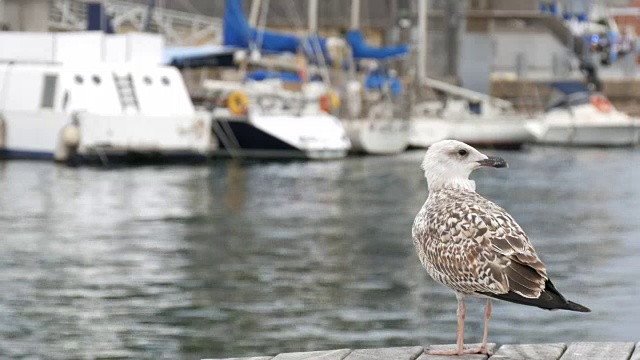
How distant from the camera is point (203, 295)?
18859mm

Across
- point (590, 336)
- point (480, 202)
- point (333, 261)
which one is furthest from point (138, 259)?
point (480, 202)

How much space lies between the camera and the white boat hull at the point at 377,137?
49500mm

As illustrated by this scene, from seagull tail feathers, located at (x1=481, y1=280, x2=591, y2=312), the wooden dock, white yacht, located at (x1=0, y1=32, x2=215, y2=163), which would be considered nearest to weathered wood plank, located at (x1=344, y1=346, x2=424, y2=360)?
the wooden dock

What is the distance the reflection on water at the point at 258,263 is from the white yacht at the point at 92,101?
6.11 ft

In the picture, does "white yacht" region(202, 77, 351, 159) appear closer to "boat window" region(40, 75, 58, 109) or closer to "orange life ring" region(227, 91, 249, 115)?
"orange life ring" region(227, 91, 249, 115)

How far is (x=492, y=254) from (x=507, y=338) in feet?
25.1

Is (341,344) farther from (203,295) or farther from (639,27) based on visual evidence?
(639,27)

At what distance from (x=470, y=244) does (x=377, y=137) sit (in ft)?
136

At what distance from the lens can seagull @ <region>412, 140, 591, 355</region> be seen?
8.02 meters

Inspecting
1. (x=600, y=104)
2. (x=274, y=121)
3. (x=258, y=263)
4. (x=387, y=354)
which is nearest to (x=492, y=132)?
(x=600, y=104)

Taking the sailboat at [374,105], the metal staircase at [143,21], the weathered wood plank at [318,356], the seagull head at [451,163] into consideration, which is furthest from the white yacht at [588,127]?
the weathered wood plank at [318,356]

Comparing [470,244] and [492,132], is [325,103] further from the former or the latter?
[470,244]

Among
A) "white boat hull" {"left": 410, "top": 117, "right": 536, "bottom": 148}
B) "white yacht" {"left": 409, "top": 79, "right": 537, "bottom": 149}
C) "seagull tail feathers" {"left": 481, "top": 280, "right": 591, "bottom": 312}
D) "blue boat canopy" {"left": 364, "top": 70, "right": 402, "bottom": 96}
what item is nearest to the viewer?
"seagull tail feathers" {"left": 481, "top": 280, "right": 591, "bottom": 312}

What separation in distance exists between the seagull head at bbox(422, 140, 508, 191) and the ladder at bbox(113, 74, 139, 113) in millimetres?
34472
